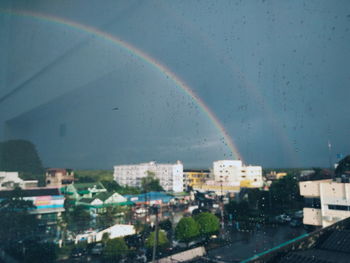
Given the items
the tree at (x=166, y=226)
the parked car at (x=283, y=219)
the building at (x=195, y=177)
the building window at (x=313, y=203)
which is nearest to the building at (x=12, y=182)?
the tree at (x=166, y=226)

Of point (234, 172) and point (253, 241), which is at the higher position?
A: point (234, 172)

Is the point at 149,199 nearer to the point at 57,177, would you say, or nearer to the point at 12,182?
the point at 57,177

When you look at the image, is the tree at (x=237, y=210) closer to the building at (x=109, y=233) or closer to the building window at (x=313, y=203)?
the building window at (x=313, y=203)

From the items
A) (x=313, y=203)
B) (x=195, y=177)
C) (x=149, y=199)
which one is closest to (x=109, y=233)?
(x=149, y=199)

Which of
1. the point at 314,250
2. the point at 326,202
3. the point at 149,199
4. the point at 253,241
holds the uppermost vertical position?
the point at 314,250

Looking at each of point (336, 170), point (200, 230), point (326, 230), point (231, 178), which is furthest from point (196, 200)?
point (326, 230)

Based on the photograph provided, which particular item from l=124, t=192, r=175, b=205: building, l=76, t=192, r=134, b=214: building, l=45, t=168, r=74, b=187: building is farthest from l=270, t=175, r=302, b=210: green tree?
l=45, t=168, r=74, b=187: building

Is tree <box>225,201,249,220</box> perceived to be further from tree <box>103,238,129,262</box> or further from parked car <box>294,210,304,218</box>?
tree <box>103,238,129,262</box>

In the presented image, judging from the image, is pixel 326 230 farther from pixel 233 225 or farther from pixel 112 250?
pixel 233 225
